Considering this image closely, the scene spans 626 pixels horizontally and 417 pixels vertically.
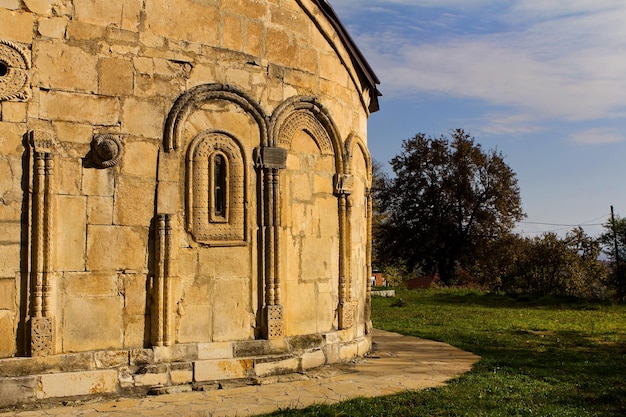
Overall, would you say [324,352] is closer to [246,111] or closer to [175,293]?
[175,293]

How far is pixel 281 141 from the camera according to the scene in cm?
768

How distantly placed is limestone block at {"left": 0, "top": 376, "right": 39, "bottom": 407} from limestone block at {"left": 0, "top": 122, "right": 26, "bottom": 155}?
7.56 ft

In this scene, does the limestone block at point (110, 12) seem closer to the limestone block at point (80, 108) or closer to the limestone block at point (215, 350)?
the limestone block at point (80, 108)

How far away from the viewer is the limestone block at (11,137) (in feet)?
19.7

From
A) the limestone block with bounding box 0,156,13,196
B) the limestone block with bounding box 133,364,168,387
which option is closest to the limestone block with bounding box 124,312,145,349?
the limestone block with bounding box 133,364,168,387

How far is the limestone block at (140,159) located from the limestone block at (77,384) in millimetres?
2210

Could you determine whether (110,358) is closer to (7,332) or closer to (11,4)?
(7,332)

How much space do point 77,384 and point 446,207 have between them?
25.3 m

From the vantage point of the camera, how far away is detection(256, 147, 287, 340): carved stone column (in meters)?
7.27

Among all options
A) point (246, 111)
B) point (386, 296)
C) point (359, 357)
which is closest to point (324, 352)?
point (359, 357)

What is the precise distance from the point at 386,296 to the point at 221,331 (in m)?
13.2

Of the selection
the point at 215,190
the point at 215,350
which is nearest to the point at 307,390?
the point at 215,350

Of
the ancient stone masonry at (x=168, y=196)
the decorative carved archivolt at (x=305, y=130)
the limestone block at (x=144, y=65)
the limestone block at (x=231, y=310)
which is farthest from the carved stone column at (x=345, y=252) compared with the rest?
the limestone block at (x=144, y=65)

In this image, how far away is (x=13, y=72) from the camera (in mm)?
6039
